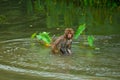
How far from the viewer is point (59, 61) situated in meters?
10.2

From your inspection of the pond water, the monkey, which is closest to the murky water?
the pond water

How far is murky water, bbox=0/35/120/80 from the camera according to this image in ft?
28.7

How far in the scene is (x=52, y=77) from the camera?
8609mm

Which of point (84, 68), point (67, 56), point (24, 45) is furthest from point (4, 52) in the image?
point (84, 68)

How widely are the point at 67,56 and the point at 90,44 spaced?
3.67 ft

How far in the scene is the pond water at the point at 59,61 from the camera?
28.7 ft

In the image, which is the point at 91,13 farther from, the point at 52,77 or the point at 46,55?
the point at 52,77

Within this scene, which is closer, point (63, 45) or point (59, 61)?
point (59, 61)

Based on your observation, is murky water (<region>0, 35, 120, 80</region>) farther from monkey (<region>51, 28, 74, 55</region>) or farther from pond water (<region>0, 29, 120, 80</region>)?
monkey (<region>51, 28, 74, 55</region>)

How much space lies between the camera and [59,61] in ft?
33.5

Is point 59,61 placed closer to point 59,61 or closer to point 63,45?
point 59,61

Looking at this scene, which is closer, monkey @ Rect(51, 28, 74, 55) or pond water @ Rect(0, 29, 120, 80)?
pond water @ Rect(0, 29, 120, 80)

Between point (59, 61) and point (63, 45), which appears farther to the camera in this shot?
point (63, 45)

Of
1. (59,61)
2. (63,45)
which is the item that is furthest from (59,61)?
(63,45)
